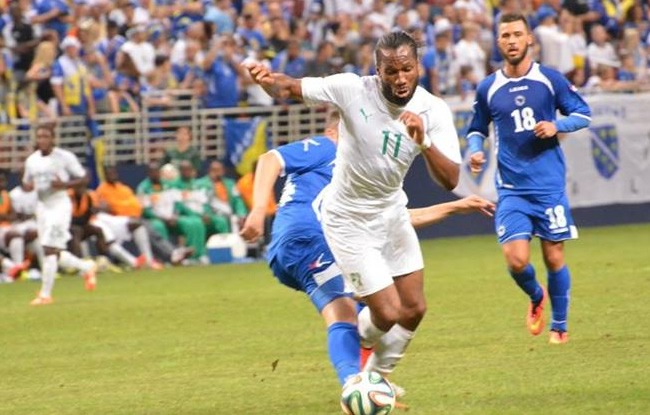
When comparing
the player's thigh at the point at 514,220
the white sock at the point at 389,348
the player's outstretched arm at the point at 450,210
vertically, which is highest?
the player's outstretched arm at the point at 450,210

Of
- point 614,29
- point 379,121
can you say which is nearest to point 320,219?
point 379,121

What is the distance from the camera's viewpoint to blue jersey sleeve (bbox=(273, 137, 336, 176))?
29.9 ft

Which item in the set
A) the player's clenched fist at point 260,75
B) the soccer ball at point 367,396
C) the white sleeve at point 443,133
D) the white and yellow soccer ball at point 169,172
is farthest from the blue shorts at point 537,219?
the white and yellow soccer ball at point 169,172

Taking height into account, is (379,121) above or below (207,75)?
above

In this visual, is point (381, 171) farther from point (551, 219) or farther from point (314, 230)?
point (551, 219)

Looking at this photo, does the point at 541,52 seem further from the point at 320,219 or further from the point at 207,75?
the point at 320,219

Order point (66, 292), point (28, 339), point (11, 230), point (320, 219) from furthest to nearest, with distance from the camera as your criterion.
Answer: point (11, 230)
point (66, 292)
point (28, 339)
point (320, 219)

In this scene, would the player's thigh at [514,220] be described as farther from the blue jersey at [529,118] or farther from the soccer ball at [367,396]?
the soccer ball at [367,396]

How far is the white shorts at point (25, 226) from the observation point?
22109 mm

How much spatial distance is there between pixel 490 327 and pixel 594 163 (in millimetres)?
12553

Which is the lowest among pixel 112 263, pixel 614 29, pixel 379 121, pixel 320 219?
pixel 112 263

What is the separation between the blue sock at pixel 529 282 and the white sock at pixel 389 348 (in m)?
3.10

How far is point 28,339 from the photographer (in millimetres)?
14195

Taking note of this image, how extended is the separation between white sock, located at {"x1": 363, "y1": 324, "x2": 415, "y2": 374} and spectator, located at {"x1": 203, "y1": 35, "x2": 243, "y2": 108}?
51.6ft
